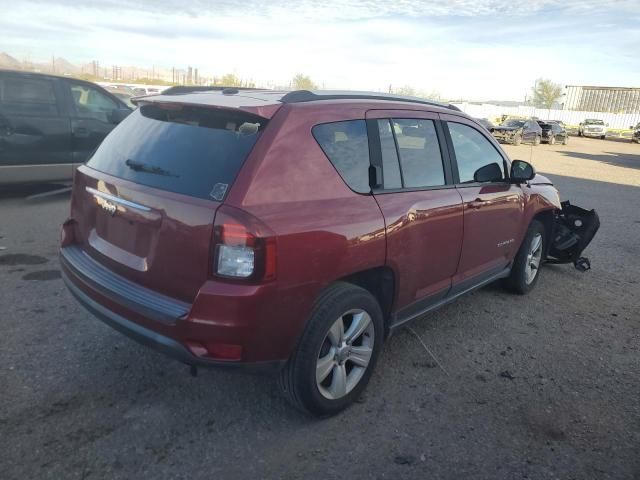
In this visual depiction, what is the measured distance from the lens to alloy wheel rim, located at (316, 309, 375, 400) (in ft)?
9.39

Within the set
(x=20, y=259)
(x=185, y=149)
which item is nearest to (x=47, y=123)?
(x=20, y=259)

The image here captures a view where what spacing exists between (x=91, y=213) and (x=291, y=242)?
1352mm

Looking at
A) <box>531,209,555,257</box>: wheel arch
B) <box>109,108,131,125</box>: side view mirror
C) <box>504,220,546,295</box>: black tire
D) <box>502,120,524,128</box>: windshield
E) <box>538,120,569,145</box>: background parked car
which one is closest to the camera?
<box>504,220,546,295</box>: black tire

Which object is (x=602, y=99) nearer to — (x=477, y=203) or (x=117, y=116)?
(x=117, y=116)

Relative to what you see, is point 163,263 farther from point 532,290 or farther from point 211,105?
point 532,290

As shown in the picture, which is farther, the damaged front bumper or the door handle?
the damaged front bumper

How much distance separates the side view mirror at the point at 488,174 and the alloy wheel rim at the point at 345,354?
64.8 inches

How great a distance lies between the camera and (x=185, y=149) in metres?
2.74

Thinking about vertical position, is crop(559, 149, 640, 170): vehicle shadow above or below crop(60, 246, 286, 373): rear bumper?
below

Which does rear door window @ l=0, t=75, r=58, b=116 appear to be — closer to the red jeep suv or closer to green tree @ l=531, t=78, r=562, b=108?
the red jeep suv

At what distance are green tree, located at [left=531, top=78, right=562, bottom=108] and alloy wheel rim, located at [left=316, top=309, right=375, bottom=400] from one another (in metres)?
89.0

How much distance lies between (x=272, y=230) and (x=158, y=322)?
0.72 metres

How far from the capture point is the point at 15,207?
7.26 metres

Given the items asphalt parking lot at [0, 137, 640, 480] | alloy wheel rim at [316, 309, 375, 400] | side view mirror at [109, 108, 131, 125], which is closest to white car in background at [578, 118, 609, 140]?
side view mirror at [109, 108, 131, 125]
